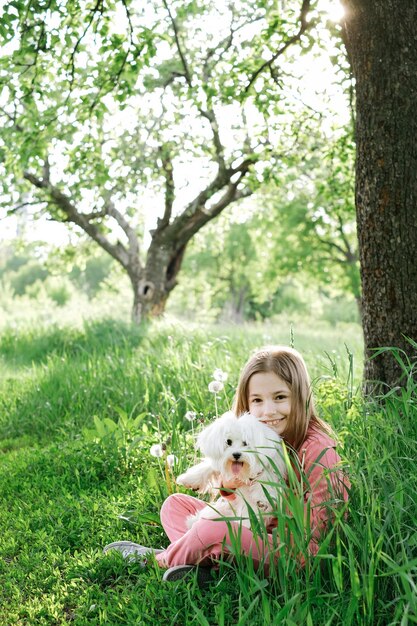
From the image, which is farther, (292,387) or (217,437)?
(292,387)

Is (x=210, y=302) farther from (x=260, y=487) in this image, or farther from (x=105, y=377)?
(x=260, y=487)

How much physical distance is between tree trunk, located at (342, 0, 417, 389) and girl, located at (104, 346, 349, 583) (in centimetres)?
87

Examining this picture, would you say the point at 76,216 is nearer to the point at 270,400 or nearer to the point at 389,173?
the point at 389,173

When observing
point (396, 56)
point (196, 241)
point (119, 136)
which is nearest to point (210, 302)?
point (196, 241)

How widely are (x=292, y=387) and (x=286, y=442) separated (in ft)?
0.91

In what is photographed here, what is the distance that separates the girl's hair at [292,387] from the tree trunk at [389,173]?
2.62 ft

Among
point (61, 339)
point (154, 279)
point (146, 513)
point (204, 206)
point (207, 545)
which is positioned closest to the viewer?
point (207, 545)

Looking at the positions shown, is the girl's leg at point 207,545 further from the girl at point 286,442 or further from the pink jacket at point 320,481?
the pink jacket at point 320,481

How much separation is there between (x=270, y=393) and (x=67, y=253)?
45.4 ft

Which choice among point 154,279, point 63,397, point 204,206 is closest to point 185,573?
point 63,397

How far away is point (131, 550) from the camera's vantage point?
3.76m

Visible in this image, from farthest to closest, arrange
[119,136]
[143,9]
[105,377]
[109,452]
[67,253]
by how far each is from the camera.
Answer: [67,253], [119,136], [143,9], [105,377], [109,452]

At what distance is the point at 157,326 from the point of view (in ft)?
33.6

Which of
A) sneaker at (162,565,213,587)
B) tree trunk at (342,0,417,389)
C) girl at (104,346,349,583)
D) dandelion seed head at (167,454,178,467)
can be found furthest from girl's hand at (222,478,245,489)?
tree trunk at (342,0,417,389)
